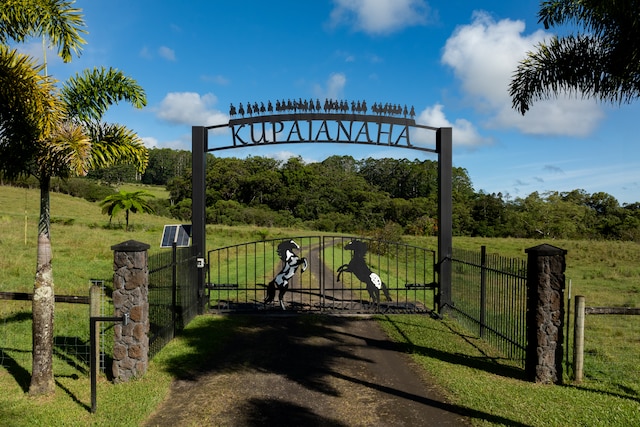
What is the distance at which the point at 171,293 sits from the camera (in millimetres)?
8688

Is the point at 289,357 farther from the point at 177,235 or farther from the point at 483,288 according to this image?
the point at 177,235

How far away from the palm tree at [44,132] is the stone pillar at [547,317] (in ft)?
20.2

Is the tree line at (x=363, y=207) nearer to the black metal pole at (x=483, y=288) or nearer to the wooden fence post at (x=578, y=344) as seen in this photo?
the black metal pole at (x=483, y=288)

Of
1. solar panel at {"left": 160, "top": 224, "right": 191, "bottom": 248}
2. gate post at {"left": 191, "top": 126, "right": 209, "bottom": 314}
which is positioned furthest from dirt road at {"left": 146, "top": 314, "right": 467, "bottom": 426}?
solar panel at {"left": 160, "top": 224, "right": 191, "bottom": 248}

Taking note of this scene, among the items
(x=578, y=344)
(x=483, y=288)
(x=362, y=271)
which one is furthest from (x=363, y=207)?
(x=578, y=344)

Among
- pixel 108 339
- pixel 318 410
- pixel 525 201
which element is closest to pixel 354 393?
pixel 318 410

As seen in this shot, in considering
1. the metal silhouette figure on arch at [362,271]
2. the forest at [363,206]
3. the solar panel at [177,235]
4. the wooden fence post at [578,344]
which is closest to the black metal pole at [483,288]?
the wooden fence post at [578,344]

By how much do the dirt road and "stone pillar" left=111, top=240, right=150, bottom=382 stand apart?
757 millimetres

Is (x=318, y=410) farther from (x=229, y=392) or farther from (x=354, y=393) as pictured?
(x=229, y=392)

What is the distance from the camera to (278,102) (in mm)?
11031

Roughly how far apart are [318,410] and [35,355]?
12.3 feet

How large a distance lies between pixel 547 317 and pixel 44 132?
7.13 m

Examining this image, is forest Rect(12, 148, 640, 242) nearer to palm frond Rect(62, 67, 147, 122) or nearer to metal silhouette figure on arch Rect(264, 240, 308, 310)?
metal silhouette figure on arch Rect(264, 240, 308, 310)

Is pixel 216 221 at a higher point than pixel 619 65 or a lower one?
lower
